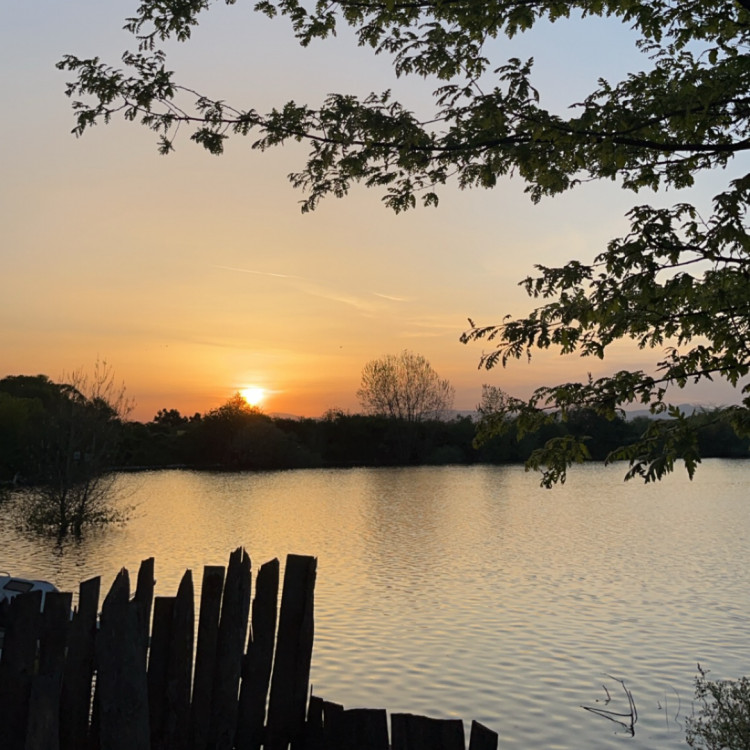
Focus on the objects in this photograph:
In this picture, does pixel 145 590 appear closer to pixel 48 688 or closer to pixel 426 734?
pixel 48 688

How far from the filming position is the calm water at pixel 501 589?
13.7 m

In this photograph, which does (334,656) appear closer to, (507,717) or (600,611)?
(507,717)

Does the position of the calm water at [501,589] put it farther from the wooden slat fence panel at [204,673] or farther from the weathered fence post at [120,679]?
the weathered fence post at [120,679]

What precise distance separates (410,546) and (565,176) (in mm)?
25572

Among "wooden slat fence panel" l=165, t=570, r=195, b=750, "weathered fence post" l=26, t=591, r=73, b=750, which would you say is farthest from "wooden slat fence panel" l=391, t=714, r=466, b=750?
"weathered fence post" l=26, t=591, r=73, b=750

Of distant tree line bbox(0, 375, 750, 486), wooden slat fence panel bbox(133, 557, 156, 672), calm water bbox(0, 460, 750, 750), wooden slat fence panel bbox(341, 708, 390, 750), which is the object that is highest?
distant tree line bbox(0, 375, 750, 486)

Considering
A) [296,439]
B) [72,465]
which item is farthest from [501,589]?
[296,439]

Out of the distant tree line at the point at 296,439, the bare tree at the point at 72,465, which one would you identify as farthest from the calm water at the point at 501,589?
the distant tree line at the point at 296,439

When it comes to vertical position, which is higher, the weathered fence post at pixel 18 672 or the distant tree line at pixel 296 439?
the distant tree line at pixel 296 439

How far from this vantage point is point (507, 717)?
1268 cm

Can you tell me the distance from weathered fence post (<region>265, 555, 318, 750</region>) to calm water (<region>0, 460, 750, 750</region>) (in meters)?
6.63

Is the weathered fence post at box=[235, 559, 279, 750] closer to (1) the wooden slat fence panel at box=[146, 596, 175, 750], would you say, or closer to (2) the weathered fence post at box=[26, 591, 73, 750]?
(1) the wooden slat fence panel at box=[146, 596, 175, 750]

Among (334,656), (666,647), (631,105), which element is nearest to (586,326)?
(631,105)

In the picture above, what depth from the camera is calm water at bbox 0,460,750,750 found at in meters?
13.7
